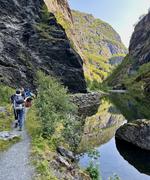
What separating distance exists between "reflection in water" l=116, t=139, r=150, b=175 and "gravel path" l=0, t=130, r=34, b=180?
14.8 m

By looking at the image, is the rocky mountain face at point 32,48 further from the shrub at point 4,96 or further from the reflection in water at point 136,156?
the reflection in water at point 136,156

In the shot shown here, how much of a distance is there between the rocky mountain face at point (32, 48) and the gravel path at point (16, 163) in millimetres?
67279

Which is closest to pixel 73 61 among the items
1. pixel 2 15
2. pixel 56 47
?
pixel 56 47

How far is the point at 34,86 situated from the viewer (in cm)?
10444

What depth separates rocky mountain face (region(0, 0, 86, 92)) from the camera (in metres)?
102

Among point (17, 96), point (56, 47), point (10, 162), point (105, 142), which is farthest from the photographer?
point (56, 47)

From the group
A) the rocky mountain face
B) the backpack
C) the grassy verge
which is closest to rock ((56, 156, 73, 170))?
the grassy verge

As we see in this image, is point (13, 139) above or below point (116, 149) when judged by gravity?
above

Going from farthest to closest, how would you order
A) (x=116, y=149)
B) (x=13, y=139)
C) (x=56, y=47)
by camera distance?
(x=56, y=47)
(x=116, y=149)
(x=13, y=139)

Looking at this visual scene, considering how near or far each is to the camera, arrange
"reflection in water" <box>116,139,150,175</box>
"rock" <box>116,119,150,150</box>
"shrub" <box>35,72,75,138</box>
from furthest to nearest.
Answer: "rock" <box>116,119,150,150</box>
"reflection in water" <box>116,139,150,175</box>
"shrub" <box>35,72,75,138</box>

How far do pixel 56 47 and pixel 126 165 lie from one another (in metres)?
84.1

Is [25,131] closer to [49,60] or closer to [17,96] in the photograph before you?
[17,96]

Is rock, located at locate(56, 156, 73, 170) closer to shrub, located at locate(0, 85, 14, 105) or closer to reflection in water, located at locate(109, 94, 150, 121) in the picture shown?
shrub, located at locate(0, 85, 14, 105)

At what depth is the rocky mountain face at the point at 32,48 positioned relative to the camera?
10175cm
